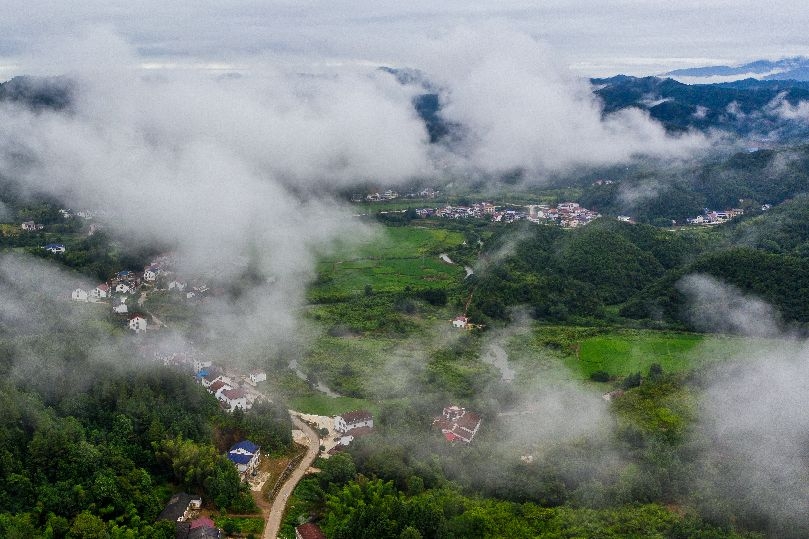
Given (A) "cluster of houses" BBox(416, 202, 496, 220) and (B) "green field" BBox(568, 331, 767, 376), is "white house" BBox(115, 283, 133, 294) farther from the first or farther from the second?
(A) "cluster of houses" BBox(416, 202, 496, 220)

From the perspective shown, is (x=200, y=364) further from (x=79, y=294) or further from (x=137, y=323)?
(x=79, y=294)

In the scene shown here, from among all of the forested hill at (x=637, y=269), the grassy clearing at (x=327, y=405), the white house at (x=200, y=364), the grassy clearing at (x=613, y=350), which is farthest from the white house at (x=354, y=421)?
the forested hill at (x=637, y=269)

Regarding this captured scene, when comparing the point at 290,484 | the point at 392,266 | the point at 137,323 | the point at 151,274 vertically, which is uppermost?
the point at 290,484

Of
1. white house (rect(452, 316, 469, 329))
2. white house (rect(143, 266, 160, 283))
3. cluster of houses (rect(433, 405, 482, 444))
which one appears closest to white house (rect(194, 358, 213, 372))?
cluster of houses (rect(433, 405, 482, 444))

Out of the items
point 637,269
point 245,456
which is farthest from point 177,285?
point 637,269

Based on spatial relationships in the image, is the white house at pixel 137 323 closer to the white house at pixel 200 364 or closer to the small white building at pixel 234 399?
the white house at pixel 200 364

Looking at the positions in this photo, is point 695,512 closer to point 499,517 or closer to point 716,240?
point 499,517

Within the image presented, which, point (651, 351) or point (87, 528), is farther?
point (651, 351)
